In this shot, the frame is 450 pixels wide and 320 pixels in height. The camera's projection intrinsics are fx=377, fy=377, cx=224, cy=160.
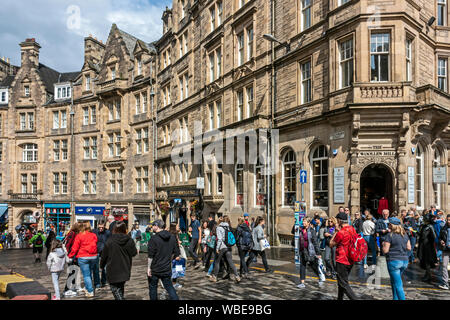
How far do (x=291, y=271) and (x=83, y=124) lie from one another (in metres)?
37.3

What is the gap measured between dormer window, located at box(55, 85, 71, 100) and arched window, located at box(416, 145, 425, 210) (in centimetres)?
4081

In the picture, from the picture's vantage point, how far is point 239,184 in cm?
2366

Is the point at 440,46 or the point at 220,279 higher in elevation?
the point at 440,46

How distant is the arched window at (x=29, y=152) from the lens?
4631 cm

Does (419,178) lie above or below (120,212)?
above

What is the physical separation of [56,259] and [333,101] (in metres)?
12.6

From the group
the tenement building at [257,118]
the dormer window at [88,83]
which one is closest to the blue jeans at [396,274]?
the tenement building at [257,118]

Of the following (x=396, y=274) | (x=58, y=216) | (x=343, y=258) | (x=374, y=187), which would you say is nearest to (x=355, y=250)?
(x=343, y=258)

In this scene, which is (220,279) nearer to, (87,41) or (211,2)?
(211,2)

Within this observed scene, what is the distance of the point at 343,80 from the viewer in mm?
16516

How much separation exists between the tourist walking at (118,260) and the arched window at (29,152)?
4398cm

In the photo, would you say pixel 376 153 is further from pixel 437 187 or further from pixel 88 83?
pixel 88 83

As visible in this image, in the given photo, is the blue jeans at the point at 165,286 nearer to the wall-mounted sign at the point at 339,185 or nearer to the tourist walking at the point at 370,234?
the tourist walking at the point at 370,234
